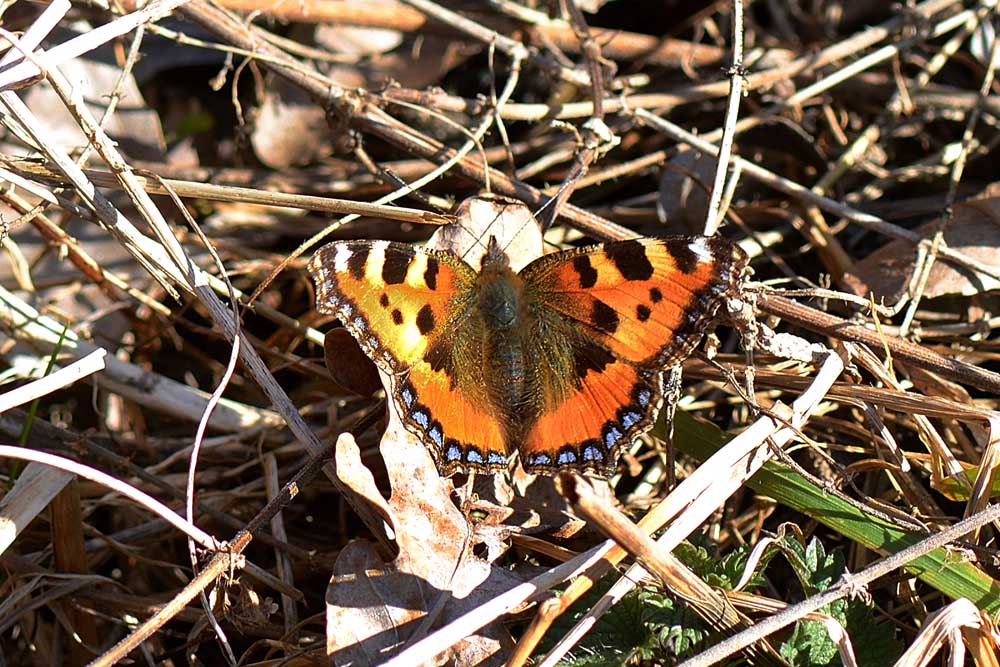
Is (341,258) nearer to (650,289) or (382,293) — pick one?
(382,293)

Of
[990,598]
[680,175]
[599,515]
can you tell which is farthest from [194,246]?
[990,598]

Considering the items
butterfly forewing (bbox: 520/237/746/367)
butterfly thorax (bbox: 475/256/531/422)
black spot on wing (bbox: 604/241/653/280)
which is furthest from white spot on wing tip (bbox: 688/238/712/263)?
butterfly thorax (bbox: 475/256/531/422)

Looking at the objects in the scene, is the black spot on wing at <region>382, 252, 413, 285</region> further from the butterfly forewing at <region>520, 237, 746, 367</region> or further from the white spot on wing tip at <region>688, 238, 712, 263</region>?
the white spot on wing tip at <region>688, 238, 712, 263</region>

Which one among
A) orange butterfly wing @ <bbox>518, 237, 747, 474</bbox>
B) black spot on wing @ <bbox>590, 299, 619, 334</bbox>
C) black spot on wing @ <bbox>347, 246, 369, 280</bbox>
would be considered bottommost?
orange butterfly wing @ <bbox>518, 237, 747, 474</bbox>

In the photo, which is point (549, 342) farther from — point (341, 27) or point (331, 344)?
point (341, 27)

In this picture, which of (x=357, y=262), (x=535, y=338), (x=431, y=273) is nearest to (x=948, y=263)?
(x=535, y=338)

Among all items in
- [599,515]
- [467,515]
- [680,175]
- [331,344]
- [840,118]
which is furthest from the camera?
[840,118]

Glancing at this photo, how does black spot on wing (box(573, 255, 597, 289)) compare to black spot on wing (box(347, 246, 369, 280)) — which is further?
black spot on wing (box(573, 255, 597, 289))
